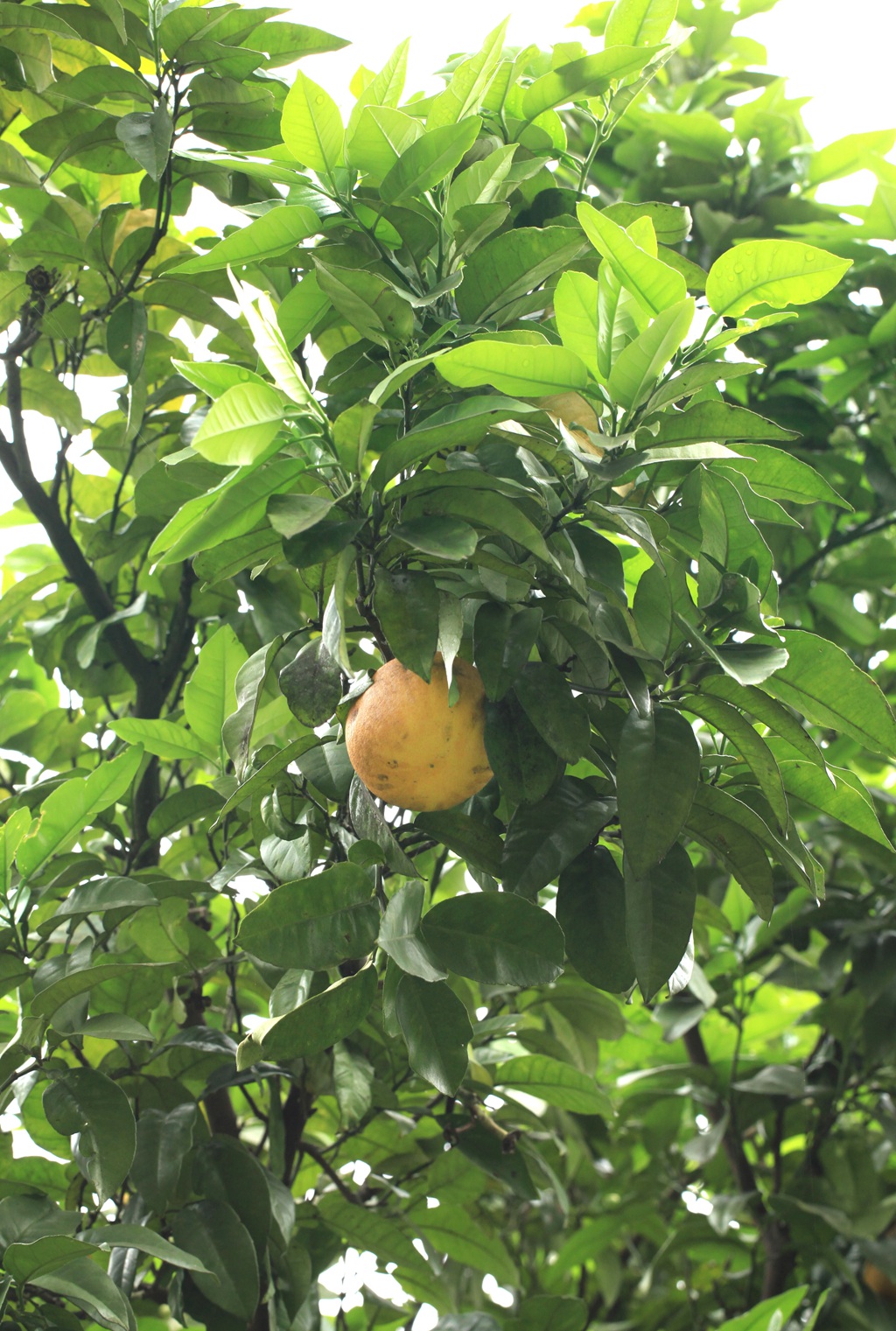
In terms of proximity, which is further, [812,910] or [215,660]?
[812,910]

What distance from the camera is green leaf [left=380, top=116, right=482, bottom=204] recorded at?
2.35 feet

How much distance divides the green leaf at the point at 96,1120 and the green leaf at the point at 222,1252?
0.11 meters

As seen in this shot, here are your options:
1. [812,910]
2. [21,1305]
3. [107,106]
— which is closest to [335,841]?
[21,1305]

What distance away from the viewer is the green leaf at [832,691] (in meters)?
0.71

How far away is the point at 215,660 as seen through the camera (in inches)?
39.1

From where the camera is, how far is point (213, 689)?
99 centimetres

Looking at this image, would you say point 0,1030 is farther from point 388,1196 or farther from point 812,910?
point 812,910

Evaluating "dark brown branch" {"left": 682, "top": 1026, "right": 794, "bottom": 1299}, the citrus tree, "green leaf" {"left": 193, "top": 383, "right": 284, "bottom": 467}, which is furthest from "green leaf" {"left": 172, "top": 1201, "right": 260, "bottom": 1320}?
"dark brown branch" {"left": 682, "top": 1026, "right": 794, "bottom": 1299}

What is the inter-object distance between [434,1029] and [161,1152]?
353 mm

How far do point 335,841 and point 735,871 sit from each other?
290 millimetres

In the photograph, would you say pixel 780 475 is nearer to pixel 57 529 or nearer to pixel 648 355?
pixel 648 355

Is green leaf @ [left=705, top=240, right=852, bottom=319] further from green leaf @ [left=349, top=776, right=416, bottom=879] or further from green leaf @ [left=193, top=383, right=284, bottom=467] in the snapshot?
green leaf @ [left=349, top=776, right=416, bottom=879]

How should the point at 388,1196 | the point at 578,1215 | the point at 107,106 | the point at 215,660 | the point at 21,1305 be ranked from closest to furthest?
the point at 21,1305
the point at 215,660
the point at 107,106
the point at 388,1196
the point at 578,1215

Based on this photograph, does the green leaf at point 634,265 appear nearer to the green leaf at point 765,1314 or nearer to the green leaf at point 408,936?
the green leaf at point 408,936
